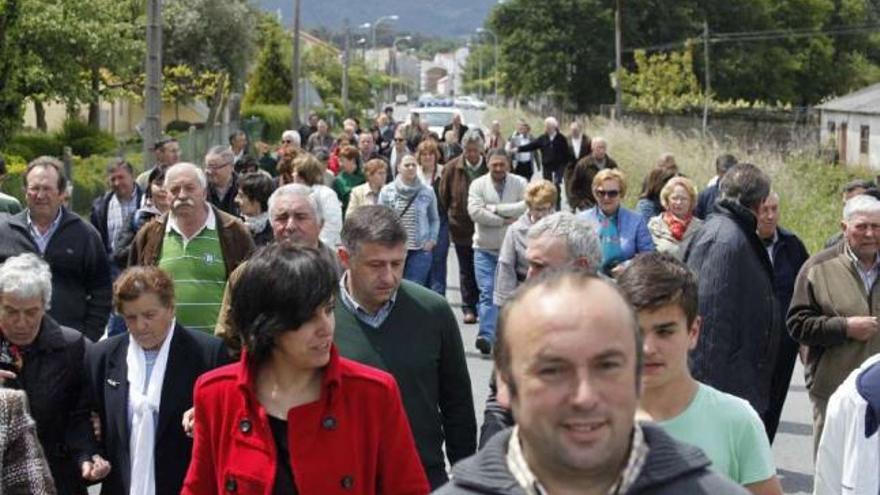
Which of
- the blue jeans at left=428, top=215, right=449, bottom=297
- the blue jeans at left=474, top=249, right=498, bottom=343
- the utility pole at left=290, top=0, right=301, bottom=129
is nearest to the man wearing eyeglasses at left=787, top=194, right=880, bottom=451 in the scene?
the blue jeans at left=474, top=249, right=498, bottom=343

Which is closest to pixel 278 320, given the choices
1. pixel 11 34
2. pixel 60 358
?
pixel 60 358

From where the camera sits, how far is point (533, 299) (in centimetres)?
259

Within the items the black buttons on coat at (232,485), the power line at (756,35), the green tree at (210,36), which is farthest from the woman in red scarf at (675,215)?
the power line at (756,35)

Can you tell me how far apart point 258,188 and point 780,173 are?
19.5 m

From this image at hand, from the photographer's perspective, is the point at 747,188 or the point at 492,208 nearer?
the point at 747,188

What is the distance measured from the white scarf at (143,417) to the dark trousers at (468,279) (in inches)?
395

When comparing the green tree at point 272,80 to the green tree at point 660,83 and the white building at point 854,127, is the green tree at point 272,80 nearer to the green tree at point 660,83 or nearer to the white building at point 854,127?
the green tree at point 660,83

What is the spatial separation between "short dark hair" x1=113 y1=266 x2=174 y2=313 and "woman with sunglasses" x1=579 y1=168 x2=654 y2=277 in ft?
16.1

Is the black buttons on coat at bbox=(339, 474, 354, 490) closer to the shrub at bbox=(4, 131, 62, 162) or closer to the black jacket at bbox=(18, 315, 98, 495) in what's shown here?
the black jacket at bbox=(18, 315, 98, 495)

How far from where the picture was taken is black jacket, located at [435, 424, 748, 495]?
99.6 inches

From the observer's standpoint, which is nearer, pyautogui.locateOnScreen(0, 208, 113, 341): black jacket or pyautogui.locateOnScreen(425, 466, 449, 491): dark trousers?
pyautogui.locateOnScreen(425, 466, 449, 491): dark trousers

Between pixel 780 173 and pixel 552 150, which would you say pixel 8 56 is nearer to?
pixel 552 150

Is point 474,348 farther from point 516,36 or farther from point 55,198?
point 516,36

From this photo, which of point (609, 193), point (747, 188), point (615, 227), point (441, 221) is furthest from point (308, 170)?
point (441, 221)
